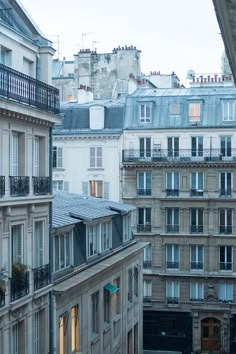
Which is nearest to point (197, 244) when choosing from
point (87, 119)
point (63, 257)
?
point (87, 119)

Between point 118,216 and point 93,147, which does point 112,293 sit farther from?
point 93,147

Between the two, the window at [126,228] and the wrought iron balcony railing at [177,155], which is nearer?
→ the window at [126,228]

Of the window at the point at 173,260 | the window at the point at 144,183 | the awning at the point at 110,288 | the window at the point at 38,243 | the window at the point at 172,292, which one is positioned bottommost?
the window at the point at 172,292

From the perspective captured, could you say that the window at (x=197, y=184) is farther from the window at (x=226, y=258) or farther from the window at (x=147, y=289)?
the window at (x=147, y=289)

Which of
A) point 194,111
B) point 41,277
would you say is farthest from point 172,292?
point 41,277

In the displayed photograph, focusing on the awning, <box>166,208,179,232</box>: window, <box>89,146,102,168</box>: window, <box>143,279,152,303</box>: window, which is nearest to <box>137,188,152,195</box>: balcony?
<box>166,208,179,232</box>: window

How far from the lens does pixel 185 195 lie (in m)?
48.0

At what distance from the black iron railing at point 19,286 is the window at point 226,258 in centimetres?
2945

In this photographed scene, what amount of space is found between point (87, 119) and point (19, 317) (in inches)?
1241

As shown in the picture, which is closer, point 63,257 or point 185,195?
point 63,257

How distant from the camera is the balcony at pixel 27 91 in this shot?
60.3ft

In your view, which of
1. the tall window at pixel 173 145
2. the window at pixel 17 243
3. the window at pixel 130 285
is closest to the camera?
the window at pixel 17 243

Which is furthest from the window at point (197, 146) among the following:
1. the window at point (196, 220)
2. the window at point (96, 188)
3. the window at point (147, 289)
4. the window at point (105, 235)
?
the window at point (105, 235)

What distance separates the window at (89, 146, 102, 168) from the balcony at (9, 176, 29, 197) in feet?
95.8
